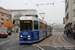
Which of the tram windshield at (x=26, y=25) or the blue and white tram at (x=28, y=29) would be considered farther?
the tram windshield at (x=26, y=25)

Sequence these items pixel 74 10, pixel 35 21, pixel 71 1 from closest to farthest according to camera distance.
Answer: pixel 35 21 → pixel 74 10 → pixel 71 1

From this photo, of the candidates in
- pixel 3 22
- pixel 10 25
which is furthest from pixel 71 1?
pixel 3 22

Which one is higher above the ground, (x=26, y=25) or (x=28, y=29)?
(x=26, y=25)

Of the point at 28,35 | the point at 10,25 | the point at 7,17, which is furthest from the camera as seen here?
the point at 7,17

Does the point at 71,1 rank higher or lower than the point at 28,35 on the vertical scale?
higher

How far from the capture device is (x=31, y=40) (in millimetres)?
14062

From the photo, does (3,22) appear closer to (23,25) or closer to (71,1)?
(71,1)

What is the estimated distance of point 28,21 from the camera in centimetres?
1434

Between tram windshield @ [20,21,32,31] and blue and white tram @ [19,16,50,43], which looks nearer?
blue and white tram @ [19,16,50,43]

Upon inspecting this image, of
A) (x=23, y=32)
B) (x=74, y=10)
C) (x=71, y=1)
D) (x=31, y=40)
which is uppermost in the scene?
(x=71, y=1)

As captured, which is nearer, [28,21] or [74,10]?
[28,21]

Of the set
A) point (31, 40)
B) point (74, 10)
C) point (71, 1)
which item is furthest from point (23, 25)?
point (71, 1)

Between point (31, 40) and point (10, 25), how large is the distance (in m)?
61.3

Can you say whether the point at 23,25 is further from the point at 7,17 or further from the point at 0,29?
the point at 7,17
